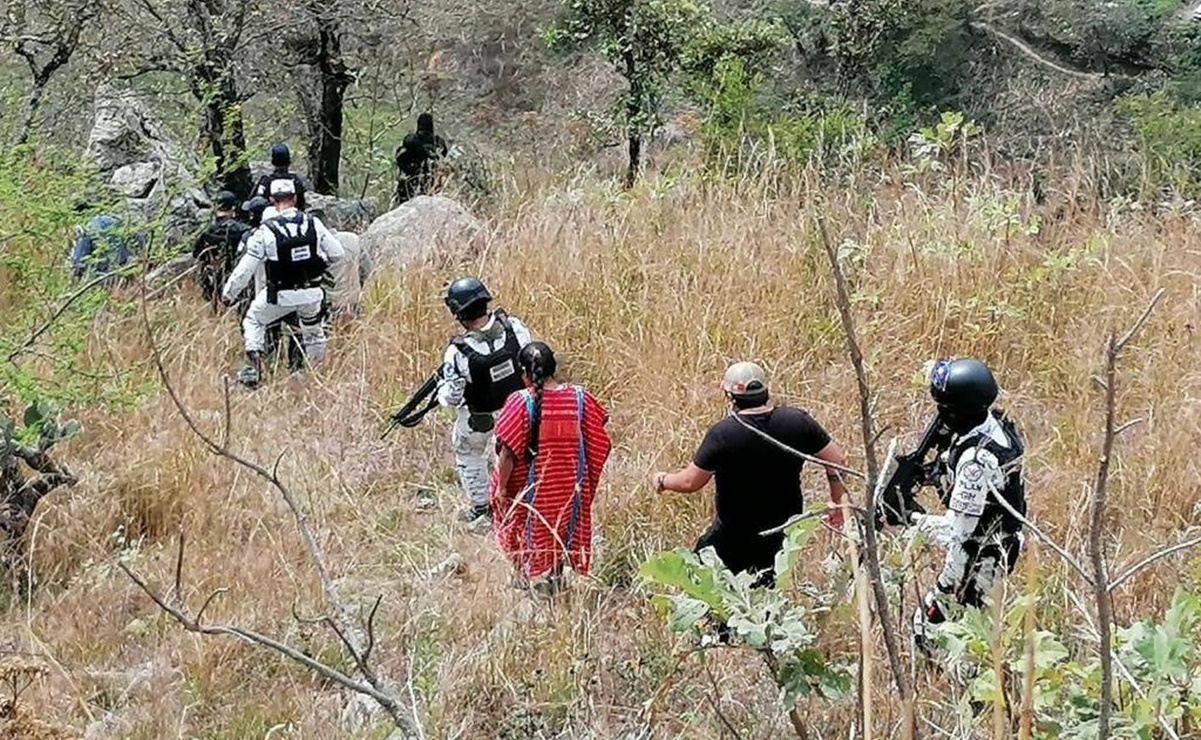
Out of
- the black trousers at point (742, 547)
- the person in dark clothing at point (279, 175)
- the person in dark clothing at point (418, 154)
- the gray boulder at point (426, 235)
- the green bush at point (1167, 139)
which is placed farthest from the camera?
the person in dark clothing at point (418, 154)

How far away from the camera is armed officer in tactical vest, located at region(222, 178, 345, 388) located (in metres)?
7.05

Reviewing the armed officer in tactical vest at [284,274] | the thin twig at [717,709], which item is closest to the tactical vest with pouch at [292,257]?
the armed officer in tactical vest at [284,274]

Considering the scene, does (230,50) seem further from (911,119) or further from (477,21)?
(477,21)

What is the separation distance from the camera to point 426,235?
822cm

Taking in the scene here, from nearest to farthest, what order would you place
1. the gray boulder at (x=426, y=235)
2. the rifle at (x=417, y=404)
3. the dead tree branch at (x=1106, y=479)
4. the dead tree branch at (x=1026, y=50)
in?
1. the dead tree branch at (x=1106, y=479)
2. the rifle at (x=417, y=404)
3. the gray boulder at (x=426, y=235)
4. the dead tree branch at (x=1026, y=50)

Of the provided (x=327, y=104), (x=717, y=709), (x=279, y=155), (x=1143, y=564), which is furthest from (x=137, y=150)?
(x=1143, y=564)

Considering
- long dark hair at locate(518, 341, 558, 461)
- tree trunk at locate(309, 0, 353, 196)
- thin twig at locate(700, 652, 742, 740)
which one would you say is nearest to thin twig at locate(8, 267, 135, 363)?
long dark hair at locate(518, 341, 558, 461)

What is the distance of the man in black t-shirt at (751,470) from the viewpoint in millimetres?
3801

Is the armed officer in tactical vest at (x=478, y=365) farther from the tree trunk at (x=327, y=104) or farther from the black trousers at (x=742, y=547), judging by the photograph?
the tree trunk at (x=327, y=104)

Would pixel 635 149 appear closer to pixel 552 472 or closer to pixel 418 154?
pixel 418 154

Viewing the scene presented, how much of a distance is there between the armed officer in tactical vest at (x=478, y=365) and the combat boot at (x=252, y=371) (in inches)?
84.3

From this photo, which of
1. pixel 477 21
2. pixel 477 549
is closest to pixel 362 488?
pixel 477 549

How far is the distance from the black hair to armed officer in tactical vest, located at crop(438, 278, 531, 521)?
1493 millimetres

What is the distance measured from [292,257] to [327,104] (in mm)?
4998
